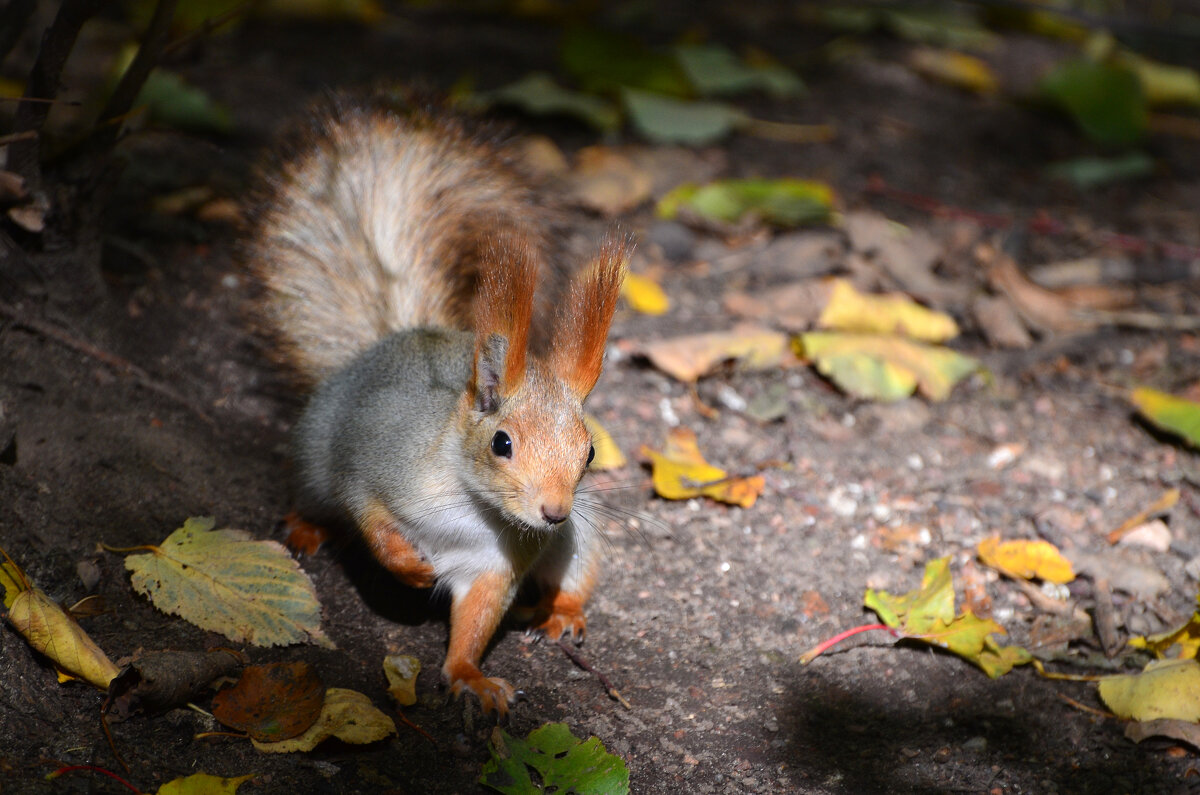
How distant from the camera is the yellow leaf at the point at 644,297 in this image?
262 centimetres

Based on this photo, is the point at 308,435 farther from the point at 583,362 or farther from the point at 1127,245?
the point at 1127,245

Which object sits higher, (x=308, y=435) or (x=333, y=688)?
(x=308, y=435)

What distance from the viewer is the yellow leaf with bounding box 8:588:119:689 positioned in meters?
1.33

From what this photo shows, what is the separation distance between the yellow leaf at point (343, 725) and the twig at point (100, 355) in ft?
2.45

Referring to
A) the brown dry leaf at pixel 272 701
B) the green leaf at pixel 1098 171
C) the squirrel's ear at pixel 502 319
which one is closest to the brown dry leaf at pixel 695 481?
the squirrel's ear at pixel 502 319

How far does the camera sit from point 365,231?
6.73 ft

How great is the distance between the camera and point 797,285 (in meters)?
2.67

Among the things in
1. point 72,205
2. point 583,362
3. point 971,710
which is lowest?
point 971,710

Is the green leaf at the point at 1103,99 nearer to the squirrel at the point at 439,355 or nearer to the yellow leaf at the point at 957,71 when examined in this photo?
the yellow leaf at the point at 957,71

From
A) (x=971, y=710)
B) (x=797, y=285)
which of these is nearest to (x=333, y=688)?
(x=971, y=710)

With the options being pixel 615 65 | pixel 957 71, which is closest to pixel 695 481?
pixel 615 65

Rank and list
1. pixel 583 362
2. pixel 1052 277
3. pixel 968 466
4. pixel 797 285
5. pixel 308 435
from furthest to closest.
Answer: pixel 1052 277, pixel 797 285, pixel 968 466, pixel 308 435, pixel 583 362

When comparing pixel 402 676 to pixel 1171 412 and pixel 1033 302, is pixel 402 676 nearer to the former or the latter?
pixel 1171 412

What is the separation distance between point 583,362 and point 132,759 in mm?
798
